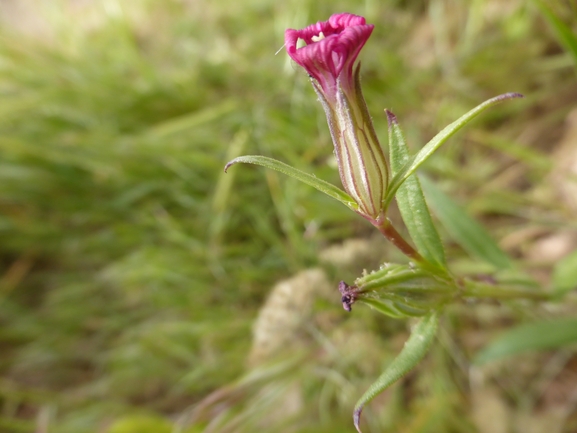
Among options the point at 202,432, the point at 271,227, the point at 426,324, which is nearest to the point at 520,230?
the point at 271,227

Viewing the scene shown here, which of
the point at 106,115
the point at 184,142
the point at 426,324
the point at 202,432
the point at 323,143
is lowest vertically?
the point at 202,432

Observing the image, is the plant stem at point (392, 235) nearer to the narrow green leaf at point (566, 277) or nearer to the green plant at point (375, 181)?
the green plant at point (375, 181)

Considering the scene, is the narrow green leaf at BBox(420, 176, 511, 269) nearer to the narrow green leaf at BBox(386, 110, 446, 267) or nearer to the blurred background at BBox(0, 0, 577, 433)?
the blurred background at BBox(0, 0, 577, 433)

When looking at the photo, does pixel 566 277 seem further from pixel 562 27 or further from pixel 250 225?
pixel 250 225

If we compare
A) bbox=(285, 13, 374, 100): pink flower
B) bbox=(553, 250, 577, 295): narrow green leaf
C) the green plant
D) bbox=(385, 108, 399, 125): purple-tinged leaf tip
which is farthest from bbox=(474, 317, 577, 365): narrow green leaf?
bbox=(285, 13, 374, 100): pink flower

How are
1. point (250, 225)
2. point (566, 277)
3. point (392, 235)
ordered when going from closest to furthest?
1. point (392, 235)
2. point (566, 277)
3. point (250, 225)

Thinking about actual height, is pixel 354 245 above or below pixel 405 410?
above

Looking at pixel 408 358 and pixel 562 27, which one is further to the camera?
pixel 562 27

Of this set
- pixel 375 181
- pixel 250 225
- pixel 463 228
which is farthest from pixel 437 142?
pixel 250 225

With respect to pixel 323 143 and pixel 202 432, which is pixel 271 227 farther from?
pixel 202 432
